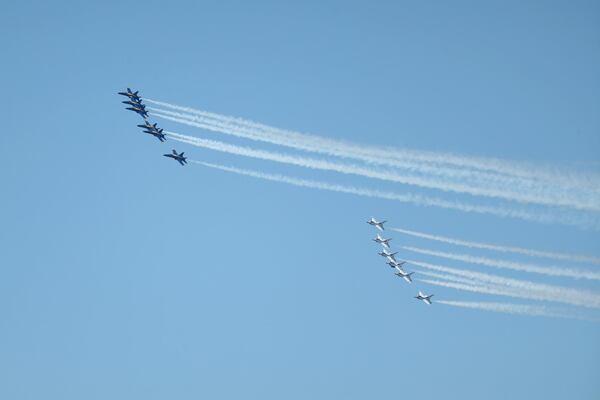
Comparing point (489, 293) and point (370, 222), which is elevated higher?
point (370, 222)

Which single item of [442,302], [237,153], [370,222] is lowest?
[442,302]

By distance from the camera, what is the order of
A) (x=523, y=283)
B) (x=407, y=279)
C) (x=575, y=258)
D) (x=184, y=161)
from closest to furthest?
(x=575, y=258) < (x=523, y=283) < (x=184, y=161) < (x=407, y=279)

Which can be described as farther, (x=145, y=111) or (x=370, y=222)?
(x=370, y=222)

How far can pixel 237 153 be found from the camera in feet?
401

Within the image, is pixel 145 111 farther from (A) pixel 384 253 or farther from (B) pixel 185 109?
(A) pixel 384 253

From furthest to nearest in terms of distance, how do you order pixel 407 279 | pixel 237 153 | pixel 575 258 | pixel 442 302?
pixel 407 279, pixel 237 153, pixel 442 302, pixel 575 258

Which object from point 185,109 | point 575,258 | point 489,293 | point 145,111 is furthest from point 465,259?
point 145,111

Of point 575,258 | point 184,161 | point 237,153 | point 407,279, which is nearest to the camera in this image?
point 575,258

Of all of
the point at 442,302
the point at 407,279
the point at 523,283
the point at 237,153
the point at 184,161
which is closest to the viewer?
the point at 523,283

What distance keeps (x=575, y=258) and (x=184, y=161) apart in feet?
181

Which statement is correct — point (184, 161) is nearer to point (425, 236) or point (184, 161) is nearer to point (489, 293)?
point (425, 236)

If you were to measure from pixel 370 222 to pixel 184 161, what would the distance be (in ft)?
98.2

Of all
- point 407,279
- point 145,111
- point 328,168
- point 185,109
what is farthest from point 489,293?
point 145,111

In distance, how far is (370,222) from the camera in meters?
147
